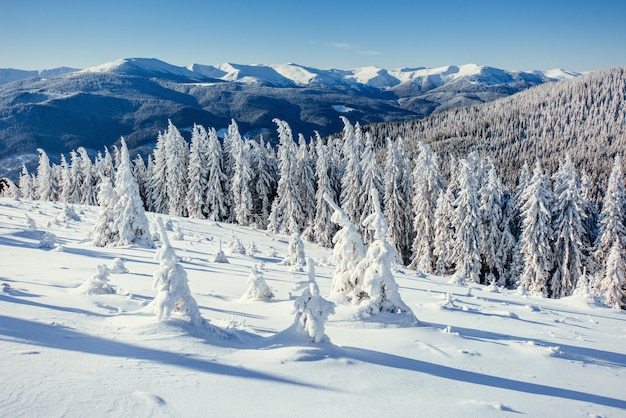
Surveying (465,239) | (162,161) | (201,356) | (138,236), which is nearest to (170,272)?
(201,356)

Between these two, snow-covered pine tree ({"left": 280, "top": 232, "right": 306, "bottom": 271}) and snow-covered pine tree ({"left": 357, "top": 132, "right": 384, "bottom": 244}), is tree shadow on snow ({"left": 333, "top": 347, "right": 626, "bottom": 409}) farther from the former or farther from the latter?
snow-covered pine tree ({"left": 357, "top": 132, "right": 384, "bottom": 244})

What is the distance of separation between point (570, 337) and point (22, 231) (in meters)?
21.4

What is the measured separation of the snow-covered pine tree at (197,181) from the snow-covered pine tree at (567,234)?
119 feet

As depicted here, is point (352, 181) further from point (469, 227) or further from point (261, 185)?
point (469, 227)

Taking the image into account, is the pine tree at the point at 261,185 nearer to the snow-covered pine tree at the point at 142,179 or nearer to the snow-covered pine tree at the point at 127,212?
the snow-covered pine tree at the point at 142,179

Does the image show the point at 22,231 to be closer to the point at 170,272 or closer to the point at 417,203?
the point at 170,272

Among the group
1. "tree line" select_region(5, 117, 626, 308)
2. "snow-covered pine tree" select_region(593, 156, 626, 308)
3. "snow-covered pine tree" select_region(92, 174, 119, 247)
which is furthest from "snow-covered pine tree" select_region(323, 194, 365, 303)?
"snow-covered pine tree" select_region(593, 156, 626, 308)

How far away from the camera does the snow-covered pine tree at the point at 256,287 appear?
11.5 metres

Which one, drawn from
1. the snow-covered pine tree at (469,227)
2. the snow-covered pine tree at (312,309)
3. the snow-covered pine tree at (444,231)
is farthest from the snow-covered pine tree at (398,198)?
the snow-covered pine tree at (312,309)

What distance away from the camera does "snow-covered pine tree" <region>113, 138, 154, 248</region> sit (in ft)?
65.2

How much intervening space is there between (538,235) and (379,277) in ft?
111

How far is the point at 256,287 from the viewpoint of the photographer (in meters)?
11.5

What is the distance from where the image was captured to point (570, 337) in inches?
428

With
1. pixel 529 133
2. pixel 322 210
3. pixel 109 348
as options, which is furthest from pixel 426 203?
pixel 529 133
